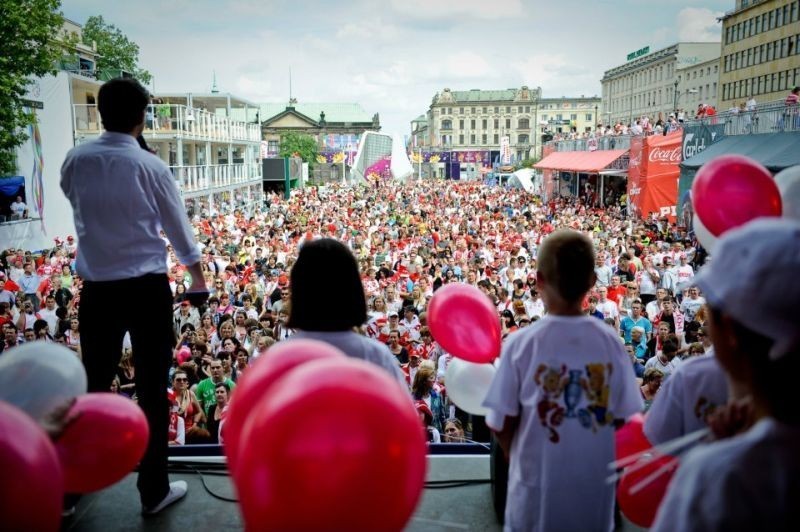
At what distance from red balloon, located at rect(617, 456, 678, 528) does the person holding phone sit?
166 centimetres

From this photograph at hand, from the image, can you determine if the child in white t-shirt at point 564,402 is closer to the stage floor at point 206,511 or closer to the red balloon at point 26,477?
the stage floor at point 206,511

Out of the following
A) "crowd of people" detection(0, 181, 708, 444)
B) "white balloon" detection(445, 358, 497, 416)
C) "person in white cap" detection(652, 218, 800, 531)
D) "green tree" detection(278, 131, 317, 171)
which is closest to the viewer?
"person in white cap" detection(652, 218, 800, 531)

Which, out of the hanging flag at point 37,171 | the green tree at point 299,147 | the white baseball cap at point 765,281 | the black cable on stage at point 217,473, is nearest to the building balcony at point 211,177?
the hanging flag at point 37,171

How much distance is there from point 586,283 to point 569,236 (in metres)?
0.16

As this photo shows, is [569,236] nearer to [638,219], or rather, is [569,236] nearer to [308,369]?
[308,369]

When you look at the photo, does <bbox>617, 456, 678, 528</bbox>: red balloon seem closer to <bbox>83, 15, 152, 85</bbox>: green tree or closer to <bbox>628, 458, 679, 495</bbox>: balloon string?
<bbox>628, 458, 679, 495</bbox>: balloon string

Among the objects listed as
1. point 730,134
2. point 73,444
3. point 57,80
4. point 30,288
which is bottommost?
point 30,288

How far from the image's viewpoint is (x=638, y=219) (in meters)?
19.6

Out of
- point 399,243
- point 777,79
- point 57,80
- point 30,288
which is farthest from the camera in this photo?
point 777,79

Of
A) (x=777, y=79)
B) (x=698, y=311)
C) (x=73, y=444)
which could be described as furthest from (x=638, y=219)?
(x=777, y=79)

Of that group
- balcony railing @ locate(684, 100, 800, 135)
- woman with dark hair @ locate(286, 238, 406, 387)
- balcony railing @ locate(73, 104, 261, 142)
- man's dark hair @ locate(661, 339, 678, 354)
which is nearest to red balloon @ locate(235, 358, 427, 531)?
woman with dark hair @ locate(286, 238, 406, 387)

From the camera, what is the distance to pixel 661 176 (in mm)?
18266

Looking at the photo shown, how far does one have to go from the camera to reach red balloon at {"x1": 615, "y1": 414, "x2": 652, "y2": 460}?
222 centimetres

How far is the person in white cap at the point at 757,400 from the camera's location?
106 cm
